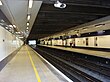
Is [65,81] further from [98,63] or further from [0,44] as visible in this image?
[98,63]

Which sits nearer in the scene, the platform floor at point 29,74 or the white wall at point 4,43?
the platform floor at point 29,74

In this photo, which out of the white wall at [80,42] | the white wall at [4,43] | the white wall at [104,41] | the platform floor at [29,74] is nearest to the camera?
the platform floor at [29,74]

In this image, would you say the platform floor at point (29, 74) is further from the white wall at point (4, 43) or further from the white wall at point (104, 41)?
the white wall at point (104, 41)

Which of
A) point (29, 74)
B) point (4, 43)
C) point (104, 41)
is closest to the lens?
point (29, 74)

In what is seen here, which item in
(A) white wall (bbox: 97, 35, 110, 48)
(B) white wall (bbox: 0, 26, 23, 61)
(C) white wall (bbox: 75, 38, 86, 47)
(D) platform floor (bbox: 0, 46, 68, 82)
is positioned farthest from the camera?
(C) white wall (bbox: 75, 38, 86, 47)

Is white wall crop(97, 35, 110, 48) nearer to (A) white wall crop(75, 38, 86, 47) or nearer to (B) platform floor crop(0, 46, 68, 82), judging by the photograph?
(A) white wall crop(75, 38, 86, 47)

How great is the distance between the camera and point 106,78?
11.5 m

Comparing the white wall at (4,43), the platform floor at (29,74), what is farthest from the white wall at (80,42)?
the platform floor at (29,74)

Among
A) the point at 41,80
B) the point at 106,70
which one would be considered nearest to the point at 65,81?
the point at 41,80

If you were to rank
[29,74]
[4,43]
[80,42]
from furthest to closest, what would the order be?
[80,42] → [4,43] → [29,74]

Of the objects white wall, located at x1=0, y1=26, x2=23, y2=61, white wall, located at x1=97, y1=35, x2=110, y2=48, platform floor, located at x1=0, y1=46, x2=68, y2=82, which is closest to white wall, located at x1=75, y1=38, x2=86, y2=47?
white wall, located at x1=97, y1=35, x2=110, y2=48

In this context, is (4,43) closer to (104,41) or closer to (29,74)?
(29,74)

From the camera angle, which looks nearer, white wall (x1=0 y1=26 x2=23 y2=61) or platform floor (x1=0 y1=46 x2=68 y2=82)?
platform floor (x1=0 y1=46 x2=68 y2=82)

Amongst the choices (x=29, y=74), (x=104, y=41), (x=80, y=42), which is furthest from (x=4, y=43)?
(x=80, y=42)
